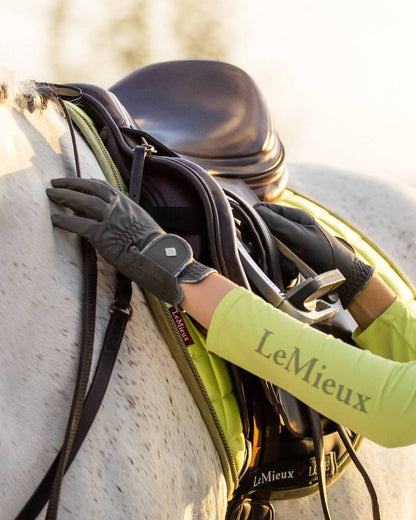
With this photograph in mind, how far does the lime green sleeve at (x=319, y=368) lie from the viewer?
125 cm

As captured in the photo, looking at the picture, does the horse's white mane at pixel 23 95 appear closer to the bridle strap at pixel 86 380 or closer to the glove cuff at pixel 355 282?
the bridle strap at pixel 86 380

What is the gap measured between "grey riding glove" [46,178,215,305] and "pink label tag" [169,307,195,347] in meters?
0.18

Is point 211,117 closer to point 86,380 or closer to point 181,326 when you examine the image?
point 181,326

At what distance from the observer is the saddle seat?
2.12 meters

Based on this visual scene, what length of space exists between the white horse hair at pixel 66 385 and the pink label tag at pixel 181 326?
5 cm

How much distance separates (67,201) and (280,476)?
83 centimetres

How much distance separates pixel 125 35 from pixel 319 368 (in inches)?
348

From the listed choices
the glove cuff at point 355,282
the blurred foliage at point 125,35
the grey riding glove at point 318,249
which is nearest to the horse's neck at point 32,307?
the grey riding glove at point 318,249

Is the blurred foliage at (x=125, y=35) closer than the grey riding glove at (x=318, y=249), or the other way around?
the grey riding glove at (x=318, y=249)

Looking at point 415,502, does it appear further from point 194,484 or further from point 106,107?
point 106,107

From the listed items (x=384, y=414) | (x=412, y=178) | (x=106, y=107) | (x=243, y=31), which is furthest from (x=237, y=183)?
(x=243, y=31)

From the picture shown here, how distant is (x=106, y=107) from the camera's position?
66.1 inches

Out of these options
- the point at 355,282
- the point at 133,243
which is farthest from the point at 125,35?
the point at 133,243

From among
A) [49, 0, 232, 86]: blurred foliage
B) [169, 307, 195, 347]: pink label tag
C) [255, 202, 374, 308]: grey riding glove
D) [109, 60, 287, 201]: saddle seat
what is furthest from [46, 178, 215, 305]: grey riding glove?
[49, 0, 232, 86]: blurred foliage
